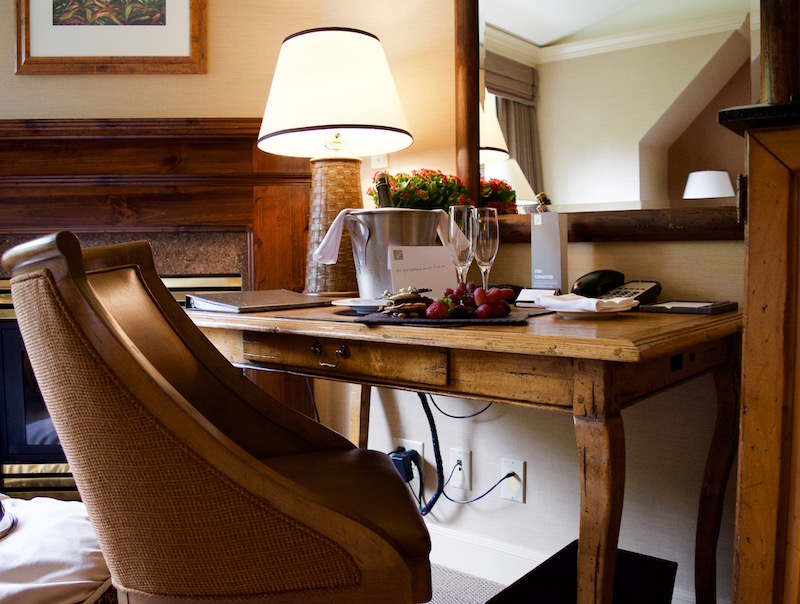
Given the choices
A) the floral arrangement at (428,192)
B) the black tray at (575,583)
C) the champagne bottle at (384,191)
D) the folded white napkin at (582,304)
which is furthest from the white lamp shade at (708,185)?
the black tray at (575,583)

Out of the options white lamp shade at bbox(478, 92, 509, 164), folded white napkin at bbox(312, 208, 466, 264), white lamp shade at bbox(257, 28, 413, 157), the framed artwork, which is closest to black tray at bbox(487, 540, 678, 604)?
folded white napkin at bbox(312, 208, 466, 264)

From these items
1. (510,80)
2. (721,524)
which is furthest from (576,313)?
(510,80)

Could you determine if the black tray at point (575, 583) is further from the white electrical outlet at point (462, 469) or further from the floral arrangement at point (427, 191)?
the floral arrangement at point (427, 191)

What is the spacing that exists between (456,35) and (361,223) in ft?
2.32

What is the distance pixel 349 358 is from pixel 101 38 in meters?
1.72

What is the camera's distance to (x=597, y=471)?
103 cm

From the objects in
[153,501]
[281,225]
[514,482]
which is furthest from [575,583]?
[281,225]

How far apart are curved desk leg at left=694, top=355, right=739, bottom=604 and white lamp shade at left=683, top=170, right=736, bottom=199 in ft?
1.26

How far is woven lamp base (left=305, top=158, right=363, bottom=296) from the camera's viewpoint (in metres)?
1.91

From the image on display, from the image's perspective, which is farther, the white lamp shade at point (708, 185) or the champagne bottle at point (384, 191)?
the champagne bottle at point (384, 191)

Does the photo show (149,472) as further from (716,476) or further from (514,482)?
(514,482)

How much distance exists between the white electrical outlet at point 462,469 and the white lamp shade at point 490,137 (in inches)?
33.0

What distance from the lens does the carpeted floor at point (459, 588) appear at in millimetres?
1868

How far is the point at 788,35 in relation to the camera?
1.39 metres
